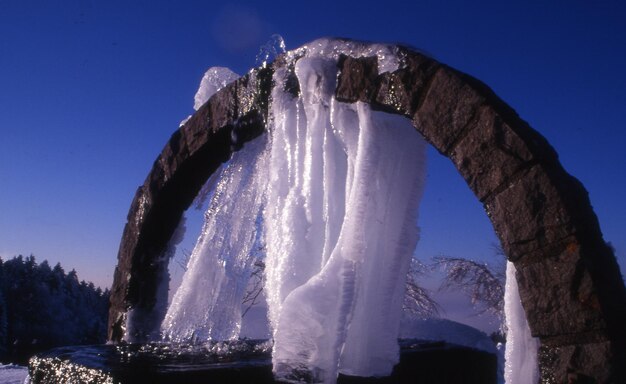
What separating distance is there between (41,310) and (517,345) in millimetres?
43700

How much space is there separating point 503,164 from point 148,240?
160 inches

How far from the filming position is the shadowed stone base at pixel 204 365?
8.09 ft

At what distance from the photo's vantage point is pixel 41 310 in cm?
3941

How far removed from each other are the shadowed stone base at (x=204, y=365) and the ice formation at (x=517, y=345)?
0.75m

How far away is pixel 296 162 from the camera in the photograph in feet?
11.6

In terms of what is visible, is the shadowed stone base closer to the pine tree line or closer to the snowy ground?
the snowy ground

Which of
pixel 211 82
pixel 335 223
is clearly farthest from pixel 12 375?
pixel 335 223

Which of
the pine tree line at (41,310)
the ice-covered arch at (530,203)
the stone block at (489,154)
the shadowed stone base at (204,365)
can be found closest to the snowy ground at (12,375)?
the shadowed stone base at (204,365)

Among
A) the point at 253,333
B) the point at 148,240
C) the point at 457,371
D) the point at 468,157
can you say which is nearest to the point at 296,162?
the point at 468,157

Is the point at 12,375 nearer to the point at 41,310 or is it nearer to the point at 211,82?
the point at 211,82

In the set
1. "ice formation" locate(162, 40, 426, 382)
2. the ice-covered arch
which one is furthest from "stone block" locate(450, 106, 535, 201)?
"ice formation" locate(162, 40, 426, 382)

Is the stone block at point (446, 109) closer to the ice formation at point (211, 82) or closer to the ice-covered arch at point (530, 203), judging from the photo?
the ice-covered arch at point (530, 203)

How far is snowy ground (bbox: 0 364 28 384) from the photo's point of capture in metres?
6.41

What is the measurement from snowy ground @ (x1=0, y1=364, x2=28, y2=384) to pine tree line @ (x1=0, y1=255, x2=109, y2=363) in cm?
3131
